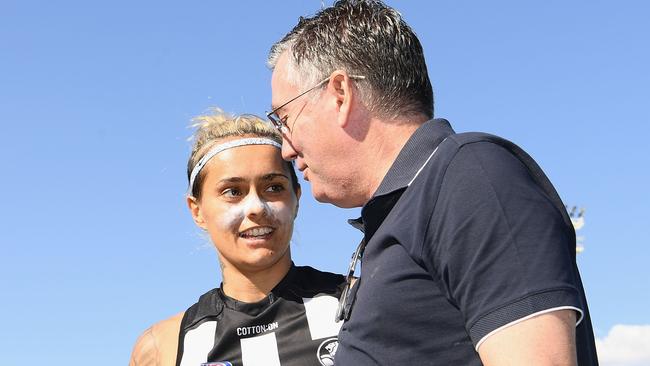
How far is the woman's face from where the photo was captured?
19.0ft

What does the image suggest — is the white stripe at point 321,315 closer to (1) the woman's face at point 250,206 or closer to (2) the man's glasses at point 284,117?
(1) the woman's face at point 250,206

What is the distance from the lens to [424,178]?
299cm

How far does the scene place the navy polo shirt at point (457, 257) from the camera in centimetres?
266

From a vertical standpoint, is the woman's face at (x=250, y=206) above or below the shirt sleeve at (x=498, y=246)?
above

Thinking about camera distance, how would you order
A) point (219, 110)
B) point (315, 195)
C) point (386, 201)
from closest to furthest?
point (386, 201) < point (315, 195) < point (219, 110)

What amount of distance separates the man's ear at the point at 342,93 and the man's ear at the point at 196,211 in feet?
9.11

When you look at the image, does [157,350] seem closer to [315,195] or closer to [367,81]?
[315,195]

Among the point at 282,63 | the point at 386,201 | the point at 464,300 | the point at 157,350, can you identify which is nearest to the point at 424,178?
the point at 386,201

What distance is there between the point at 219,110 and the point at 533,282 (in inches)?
164

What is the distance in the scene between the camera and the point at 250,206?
5.74 m

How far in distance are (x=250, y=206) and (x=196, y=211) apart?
0.61 m

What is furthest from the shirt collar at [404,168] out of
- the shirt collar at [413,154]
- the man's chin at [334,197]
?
the man's chin at [334,197]

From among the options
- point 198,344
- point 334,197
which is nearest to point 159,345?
point 198,344

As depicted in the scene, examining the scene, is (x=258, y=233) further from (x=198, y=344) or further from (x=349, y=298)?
(x=349, y=298)
